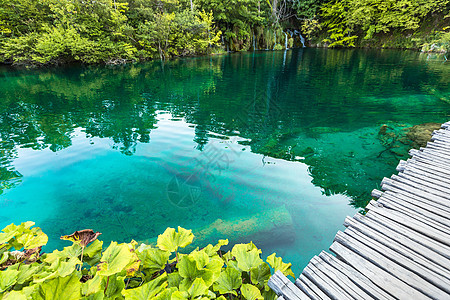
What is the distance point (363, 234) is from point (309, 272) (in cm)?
111

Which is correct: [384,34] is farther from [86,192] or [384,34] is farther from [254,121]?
[86,192]

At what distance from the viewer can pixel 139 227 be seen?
424 cm

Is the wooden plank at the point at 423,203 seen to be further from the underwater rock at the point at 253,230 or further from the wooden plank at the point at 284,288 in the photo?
the wooden plank at the point at 284,288

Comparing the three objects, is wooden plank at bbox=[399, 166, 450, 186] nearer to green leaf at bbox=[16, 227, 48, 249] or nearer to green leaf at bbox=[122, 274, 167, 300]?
green leaf at bbox=[122, 274, 167, 300]

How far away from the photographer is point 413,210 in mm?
3250

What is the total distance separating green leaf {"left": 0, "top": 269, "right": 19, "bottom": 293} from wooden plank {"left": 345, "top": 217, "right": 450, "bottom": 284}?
3.55 meters

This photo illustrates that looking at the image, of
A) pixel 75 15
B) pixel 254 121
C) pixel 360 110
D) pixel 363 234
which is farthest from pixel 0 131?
pixel 75 15

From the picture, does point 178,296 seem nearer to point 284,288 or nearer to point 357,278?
point 284,288

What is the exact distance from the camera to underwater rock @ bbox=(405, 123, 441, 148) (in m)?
6.92

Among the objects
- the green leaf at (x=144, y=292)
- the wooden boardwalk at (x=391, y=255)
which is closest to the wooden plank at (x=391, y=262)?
the wooden boardwalk at (x=391, y=255)

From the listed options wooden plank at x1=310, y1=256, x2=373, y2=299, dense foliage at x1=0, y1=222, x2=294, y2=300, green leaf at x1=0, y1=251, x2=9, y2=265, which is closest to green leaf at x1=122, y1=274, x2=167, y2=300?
dense foliage at x1=0, y1=222, x2=294, y2=300

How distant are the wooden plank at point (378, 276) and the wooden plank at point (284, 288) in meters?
0.80

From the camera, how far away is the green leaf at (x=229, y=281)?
6.11 ft

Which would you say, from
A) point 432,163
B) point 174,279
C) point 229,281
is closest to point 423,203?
point 432,163
